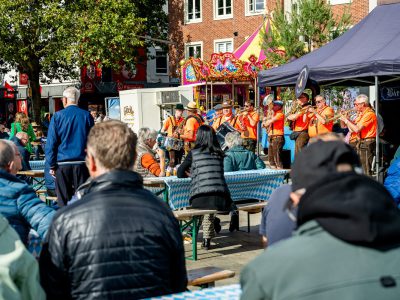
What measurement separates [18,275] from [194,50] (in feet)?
122

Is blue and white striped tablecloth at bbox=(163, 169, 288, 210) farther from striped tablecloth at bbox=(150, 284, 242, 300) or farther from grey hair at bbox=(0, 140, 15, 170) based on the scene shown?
striped tablecloth at bbox=(150, 284, 242, 300)

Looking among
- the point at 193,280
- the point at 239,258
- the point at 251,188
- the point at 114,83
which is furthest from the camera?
the point at 114,83

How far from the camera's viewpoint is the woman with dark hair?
26.8ft

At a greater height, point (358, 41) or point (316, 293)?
point (358, 41)

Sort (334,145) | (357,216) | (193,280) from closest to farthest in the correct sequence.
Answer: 1. (357,216)
2. (334,145)
3. (193,280)

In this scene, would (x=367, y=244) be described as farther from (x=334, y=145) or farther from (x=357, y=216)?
(x=334, y=145)

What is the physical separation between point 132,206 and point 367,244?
132cm

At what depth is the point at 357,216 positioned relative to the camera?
211 cm

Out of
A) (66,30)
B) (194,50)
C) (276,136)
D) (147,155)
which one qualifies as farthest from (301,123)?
(194,50)

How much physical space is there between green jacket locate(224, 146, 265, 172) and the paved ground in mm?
927

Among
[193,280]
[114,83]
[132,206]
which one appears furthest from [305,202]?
[114,83]

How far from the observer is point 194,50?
39750 millimetres

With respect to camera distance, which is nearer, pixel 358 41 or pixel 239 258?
pixel 239 258

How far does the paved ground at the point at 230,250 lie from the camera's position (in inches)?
310
